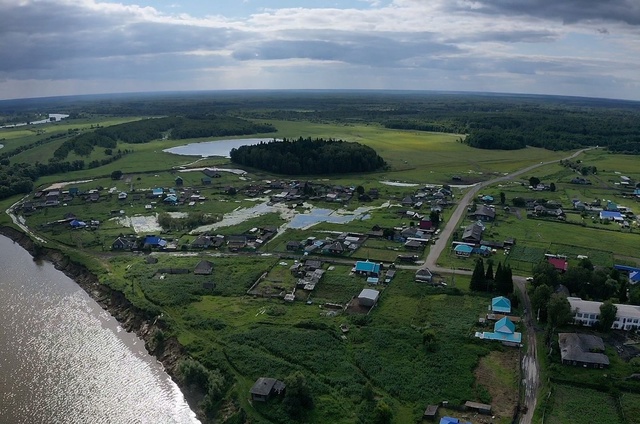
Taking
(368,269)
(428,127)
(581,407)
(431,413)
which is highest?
(428,127)

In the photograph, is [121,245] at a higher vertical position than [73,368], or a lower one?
higher

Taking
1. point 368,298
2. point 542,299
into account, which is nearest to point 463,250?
point 542,299

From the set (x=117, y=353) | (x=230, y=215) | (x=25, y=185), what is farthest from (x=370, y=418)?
(x=25, y=185)

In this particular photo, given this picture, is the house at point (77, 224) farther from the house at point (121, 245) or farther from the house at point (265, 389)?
the house at point (265, 389)

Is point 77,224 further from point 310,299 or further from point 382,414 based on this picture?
point 382,414

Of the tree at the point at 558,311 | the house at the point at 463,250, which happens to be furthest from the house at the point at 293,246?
the tree at the point at 558,311

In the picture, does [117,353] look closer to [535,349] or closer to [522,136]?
[535,349]
